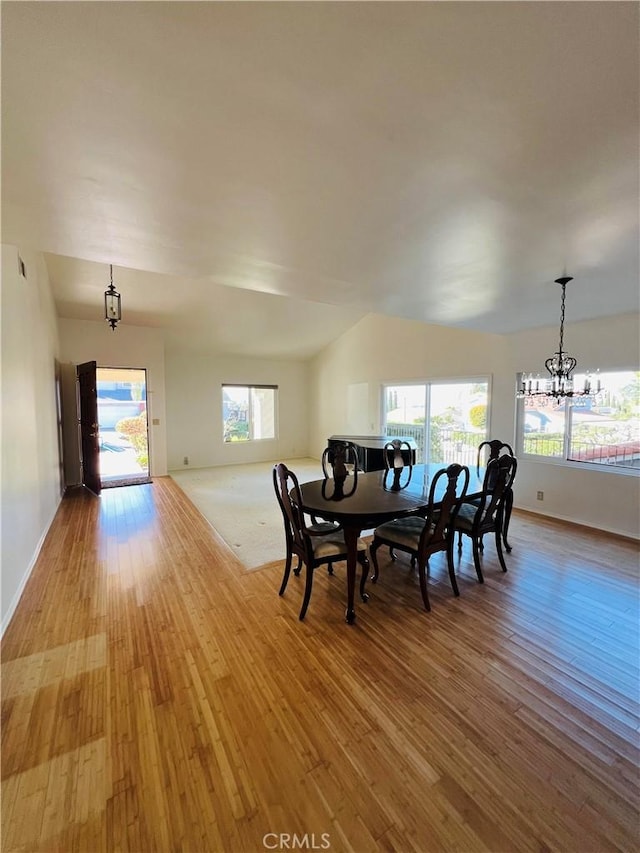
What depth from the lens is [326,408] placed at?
352 inches

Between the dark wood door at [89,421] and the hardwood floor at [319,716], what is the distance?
3.03 meters

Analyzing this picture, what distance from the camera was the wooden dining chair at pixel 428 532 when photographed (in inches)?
99.1

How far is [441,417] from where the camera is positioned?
6.16 metres

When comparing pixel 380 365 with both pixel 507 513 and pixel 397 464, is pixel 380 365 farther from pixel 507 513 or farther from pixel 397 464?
pixel 507 513

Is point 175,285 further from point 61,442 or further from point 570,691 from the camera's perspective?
point 570,691

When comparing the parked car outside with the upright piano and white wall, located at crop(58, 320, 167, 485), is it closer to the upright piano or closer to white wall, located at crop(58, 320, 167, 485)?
white wall, located at crop(58, 320, 167, 485)

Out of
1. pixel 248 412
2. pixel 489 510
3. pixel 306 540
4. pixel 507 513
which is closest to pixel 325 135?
pixel 306 540

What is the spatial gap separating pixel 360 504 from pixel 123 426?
24.4ft

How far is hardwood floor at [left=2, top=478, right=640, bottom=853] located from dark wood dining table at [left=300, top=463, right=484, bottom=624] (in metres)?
0.51

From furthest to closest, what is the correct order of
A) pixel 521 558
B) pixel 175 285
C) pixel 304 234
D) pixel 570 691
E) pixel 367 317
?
pixel 367 317 < pixel 175 285 < pixel 521 558 < pixel 304 234 < pixel 570 691

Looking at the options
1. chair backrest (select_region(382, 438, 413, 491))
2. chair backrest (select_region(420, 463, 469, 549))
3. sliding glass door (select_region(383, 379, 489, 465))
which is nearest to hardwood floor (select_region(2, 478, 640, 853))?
chair backrest (select_region(420, 463, 469, 549))

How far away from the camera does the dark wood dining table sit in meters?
2.41

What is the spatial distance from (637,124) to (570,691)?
101 inches

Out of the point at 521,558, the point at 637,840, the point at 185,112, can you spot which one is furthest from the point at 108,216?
the point at 521,558
